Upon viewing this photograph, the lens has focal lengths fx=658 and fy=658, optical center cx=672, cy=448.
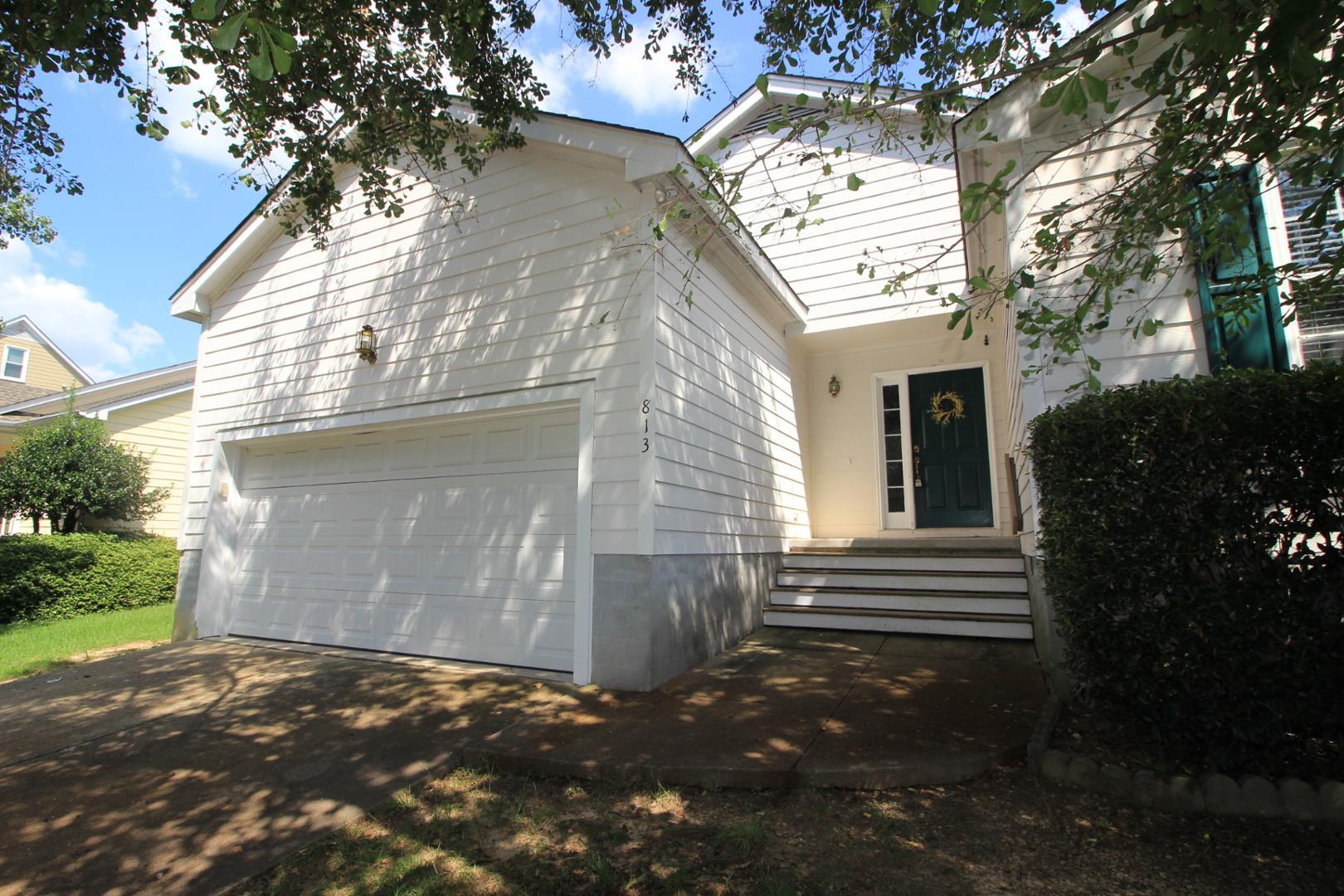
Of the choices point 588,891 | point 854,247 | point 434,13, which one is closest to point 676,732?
point 588,891

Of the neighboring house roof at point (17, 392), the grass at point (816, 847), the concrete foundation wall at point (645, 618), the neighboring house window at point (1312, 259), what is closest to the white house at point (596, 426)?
the concrete foundation wall at point (645, 618)

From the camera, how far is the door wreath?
8.18m

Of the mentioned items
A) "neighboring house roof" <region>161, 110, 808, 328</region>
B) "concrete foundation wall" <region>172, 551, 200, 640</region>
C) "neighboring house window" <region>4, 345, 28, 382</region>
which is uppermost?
"neighboring house window" <region>4, 345, 28, 382</region>

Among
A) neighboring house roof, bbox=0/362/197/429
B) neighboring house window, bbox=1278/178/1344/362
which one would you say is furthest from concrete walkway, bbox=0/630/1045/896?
neighboring house roof, bbox=0/362/197/429

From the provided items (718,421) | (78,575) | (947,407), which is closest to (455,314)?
(718,421)

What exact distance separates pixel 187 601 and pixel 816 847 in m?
7.35

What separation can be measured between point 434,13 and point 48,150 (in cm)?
308

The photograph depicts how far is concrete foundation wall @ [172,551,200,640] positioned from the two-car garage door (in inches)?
15.1

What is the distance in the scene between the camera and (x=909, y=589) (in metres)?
6.49

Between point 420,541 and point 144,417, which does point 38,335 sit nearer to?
point 144,417

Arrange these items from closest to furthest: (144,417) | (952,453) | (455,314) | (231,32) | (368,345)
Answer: (231,32) < (455,314) < (368,345) < (952,453) < (144,417)

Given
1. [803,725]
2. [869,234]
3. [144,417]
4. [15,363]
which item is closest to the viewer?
[803,725]

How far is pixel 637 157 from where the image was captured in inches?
196

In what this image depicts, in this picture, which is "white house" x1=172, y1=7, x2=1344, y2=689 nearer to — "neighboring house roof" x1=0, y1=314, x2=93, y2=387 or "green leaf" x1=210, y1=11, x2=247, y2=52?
"green leaf" x1=210, y1=11, x2=247, y2=52
